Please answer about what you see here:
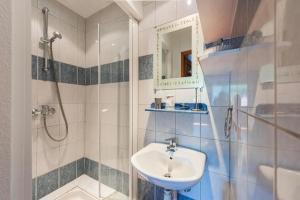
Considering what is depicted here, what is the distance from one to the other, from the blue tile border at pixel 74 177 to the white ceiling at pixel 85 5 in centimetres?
189

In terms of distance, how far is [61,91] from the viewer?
1.70 m

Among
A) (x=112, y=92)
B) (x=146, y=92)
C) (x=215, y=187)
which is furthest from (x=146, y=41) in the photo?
(x=215, y=187)

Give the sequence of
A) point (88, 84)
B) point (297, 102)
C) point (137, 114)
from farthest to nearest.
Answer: point (88, 84) → point (137, 114) → point (297, 102)

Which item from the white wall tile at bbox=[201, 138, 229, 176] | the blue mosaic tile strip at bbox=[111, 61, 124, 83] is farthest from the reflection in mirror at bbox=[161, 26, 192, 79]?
the white wall tile at bbox=[201, 138, 229, 176]

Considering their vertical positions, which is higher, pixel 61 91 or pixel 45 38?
pixel 45 38

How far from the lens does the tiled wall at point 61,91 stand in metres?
1.44

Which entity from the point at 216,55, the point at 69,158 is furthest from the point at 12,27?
the point at 69,158

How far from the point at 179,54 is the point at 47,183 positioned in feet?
6.08

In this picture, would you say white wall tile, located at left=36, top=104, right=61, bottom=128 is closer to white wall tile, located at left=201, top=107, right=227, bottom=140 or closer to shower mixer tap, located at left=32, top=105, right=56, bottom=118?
shower mixer tap, located at left=32, top=105, right=56, bottom=118

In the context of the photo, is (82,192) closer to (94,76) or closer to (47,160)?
(47,160)

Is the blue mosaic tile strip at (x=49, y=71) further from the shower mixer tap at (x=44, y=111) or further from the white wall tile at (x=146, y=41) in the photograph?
the white wall tile at (x=146, y=41)

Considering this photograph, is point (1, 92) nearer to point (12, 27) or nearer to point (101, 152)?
point (12, 27)

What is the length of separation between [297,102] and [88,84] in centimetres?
203

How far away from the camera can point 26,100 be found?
0.37 metres
